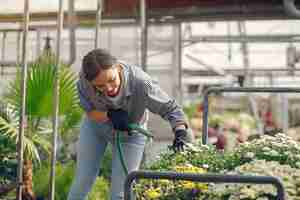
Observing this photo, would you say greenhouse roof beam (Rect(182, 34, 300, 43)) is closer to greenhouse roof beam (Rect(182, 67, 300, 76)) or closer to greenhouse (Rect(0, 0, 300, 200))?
greenhouse (Rect(0, 0, 300, 200))

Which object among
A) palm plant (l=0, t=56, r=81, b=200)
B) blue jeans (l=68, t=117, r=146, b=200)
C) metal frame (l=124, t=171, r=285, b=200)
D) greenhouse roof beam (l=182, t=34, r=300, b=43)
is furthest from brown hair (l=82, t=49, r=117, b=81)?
greenhouse roof beam (l=182, t=34, r=300, b=43)

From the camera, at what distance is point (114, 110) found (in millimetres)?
3387

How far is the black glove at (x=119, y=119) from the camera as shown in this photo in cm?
336

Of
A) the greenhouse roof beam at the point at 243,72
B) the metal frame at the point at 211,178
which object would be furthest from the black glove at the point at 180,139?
the greenhouse roof beam at the point at 243,72

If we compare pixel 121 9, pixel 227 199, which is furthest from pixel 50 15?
pixel 227 199

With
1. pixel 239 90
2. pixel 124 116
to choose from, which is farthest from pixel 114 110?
pixel 239 90

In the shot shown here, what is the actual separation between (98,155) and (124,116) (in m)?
0.44

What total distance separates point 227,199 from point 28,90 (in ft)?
8.49

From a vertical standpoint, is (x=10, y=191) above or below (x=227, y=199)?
below

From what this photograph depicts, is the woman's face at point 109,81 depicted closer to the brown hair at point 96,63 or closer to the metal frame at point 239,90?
the brown hair at point 96,63

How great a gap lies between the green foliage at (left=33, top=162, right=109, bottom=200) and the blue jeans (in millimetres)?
1545

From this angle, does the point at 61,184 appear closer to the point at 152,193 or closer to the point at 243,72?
the point at 152,193

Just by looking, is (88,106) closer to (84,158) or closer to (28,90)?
(84,158)

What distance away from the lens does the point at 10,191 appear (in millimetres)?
5488
